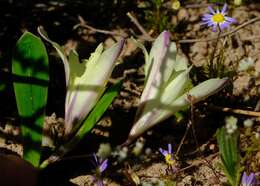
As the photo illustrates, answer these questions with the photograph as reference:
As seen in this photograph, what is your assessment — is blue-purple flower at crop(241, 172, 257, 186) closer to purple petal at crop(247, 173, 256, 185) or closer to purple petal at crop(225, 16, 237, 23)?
purple petal at crop(247, 173, 256, 185)

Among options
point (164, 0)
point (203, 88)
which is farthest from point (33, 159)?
point (164, 0)

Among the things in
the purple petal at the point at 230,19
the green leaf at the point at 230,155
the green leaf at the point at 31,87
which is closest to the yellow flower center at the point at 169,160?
the green leaf at the point at 230,155

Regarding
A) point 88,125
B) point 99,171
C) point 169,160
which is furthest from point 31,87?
point 169,160

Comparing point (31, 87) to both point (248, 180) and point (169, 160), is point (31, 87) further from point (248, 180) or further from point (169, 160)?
point (248, 180)

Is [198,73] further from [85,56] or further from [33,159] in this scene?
[33,159]

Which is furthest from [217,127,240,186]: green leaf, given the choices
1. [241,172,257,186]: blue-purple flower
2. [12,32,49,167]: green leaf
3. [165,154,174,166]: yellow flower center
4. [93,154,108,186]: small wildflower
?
[12,32,49,167]: green leaf

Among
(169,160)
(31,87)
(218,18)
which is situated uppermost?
(218,18)
